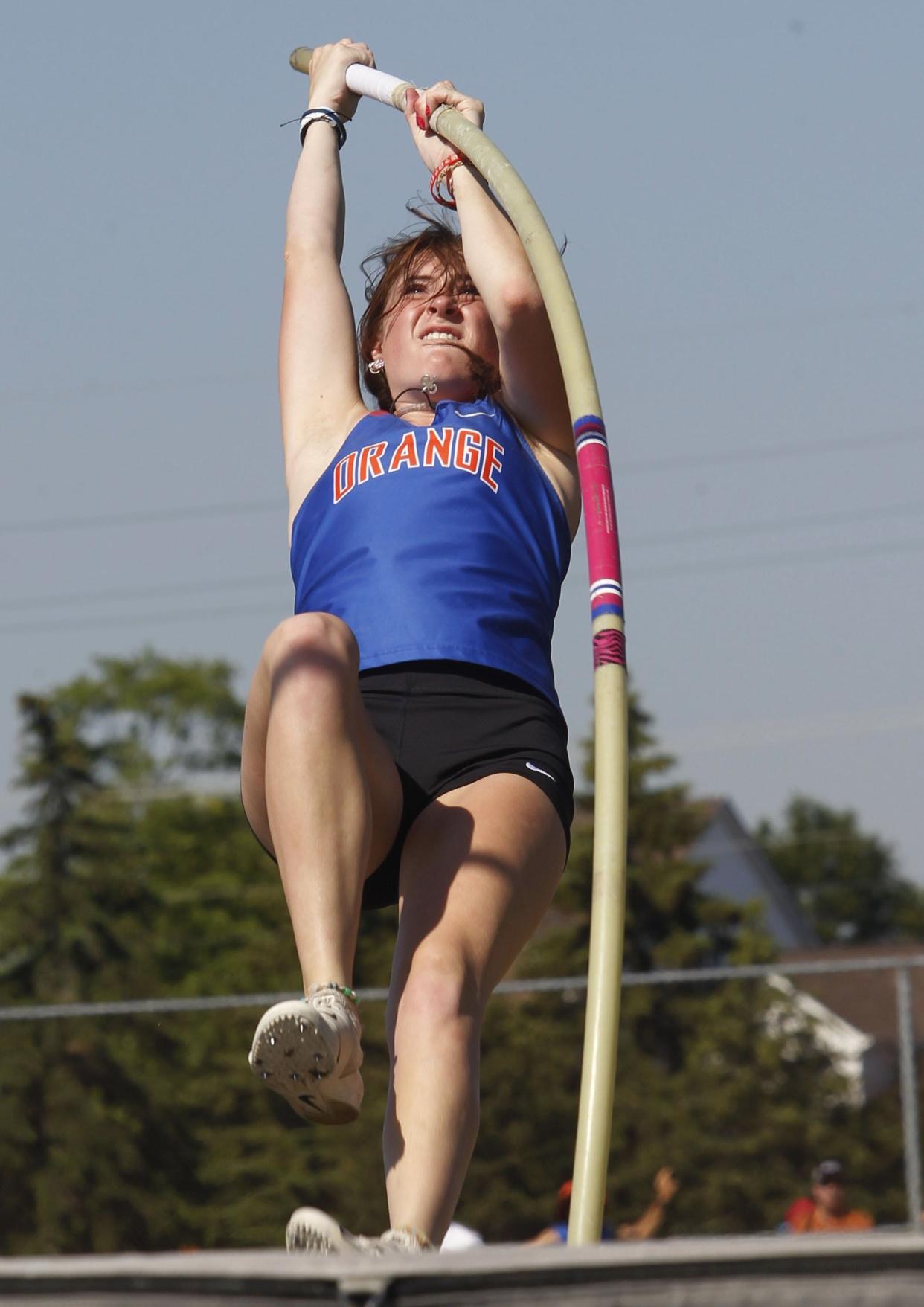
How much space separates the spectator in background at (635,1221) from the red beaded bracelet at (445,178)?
→ 13.5 ft

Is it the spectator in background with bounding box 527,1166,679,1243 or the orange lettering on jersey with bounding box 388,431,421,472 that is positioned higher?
the orange lettering on jersey with bounding box 388,431,421,472

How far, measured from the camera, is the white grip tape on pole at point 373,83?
13.3 feet

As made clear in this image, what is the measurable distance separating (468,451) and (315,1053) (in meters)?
1.31

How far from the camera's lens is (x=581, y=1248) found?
160 centimetres

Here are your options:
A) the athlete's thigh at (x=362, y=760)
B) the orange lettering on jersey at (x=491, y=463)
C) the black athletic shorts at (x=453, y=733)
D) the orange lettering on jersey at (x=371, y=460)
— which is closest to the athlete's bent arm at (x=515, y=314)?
the orange lettering on jersey at (x=491, y=463)

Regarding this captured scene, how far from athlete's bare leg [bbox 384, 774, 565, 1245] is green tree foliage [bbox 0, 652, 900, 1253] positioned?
9195mm

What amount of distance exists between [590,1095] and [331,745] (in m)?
0.67

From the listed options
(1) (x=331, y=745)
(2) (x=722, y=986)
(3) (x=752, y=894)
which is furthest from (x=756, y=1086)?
(3) (x=752, y=894)

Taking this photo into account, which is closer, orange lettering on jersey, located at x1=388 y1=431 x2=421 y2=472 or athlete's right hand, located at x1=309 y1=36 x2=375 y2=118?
orange lettering on jersey, located at x1=388 y1=431 x2=421 y2=472

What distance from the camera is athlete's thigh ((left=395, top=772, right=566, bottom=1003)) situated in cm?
283

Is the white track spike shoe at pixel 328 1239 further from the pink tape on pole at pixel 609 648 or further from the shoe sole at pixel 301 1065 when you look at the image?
the pink tape on pole at pixel 609 648

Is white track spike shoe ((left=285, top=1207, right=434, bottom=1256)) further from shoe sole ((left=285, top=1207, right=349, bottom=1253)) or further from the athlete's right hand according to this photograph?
the athlete's right hand

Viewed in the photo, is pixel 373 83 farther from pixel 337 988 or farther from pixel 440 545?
pixel 337 988

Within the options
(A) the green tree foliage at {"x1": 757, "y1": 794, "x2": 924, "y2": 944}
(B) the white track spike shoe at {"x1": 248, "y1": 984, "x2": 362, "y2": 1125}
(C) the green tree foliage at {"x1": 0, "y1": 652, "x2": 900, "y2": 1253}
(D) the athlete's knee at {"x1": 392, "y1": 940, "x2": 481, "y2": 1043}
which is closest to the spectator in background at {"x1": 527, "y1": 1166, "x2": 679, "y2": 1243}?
(C) the green tree foliage at {"x1": 0, "y1": 652, "x2": 900, "y2": 1253}
